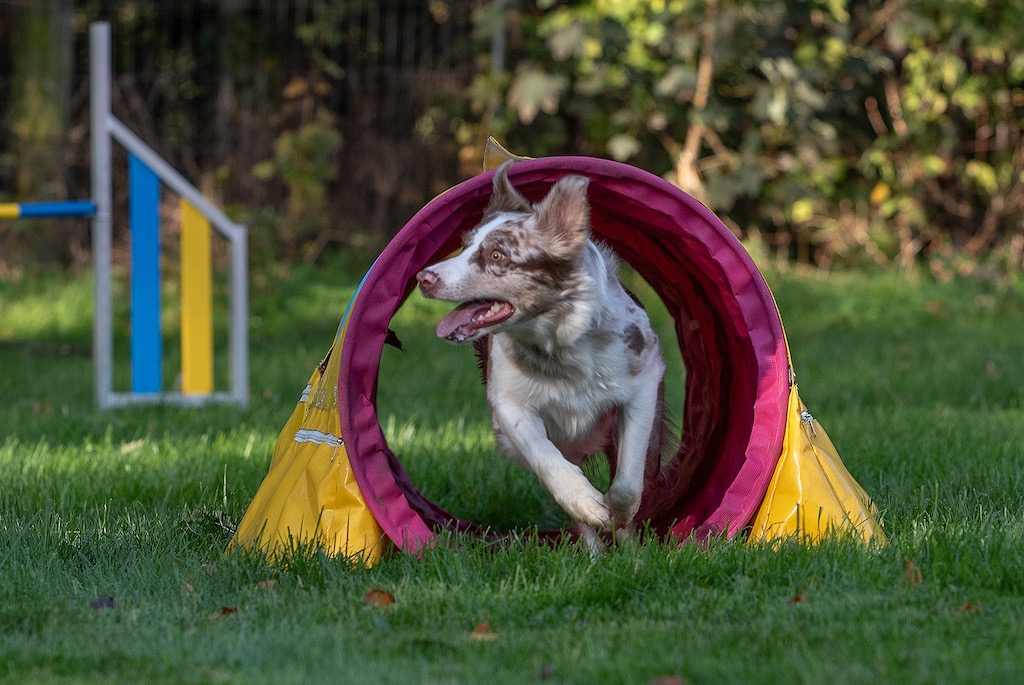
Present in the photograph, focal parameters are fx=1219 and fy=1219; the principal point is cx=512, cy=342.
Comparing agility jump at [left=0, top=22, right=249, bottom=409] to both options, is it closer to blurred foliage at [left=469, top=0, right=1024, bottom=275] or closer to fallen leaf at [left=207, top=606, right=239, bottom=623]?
fallen leaf at [left=207, top=606, right=239, bottom=623]

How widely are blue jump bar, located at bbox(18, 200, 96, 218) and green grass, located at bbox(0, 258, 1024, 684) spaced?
1.15 metres

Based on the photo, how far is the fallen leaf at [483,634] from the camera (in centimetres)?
280

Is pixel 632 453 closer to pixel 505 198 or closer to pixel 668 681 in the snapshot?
pixel 505 198

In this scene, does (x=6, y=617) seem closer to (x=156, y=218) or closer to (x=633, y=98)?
(x=156, y=218)

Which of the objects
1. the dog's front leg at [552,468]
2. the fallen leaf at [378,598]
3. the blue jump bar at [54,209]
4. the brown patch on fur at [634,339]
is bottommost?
the fallen leaf at [378,598]

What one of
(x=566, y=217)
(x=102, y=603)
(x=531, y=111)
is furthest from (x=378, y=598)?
(x=531, y=111)

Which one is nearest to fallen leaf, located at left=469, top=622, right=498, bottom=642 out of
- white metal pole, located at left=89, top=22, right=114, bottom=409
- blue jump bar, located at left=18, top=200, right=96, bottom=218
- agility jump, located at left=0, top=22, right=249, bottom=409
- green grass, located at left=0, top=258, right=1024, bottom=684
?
green grass, located at left=0, top=258, right=1024, bottom=684

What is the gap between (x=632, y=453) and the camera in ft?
12.6

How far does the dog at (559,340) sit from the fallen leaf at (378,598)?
664mm

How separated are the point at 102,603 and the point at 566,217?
5.46ft

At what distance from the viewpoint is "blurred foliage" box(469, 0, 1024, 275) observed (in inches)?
382

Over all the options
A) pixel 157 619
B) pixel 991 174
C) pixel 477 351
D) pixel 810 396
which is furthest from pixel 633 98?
pixel 157 619

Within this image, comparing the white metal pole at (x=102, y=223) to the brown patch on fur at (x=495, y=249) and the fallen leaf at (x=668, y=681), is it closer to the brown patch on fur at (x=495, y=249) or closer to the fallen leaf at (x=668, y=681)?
the brown patch on fur at (x=495, y=249)

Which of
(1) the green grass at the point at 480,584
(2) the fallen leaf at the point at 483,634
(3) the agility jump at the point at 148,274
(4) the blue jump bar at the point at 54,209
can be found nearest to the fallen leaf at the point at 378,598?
(1) the green grass at the point at 480,584
